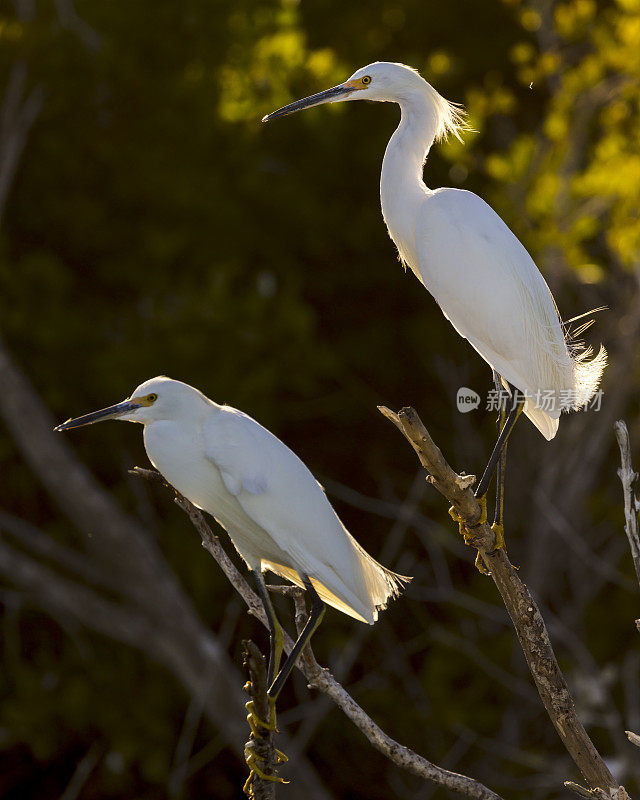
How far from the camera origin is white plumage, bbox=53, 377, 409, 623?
254 centimetres

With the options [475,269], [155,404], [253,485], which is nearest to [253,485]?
[253,485]

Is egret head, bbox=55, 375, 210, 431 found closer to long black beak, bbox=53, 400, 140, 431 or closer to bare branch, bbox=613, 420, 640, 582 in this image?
long black beak, bbox=53, 400, 140, 431

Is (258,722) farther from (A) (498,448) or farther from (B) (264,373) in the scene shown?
(B) (264,373)

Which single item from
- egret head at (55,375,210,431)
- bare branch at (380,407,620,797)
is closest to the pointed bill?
egret head at (55,375,210,431)

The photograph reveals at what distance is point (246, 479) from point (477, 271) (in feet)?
2.70

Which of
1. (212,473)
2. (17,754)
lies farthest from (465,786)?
(17,754)

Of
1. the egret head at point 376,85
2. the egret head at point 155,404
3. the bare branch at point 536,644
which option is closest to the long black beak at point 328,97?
the egret head at point 376,85

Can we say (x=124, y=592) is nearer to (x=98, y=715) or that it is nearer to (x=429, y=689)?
(x=98, y=715)

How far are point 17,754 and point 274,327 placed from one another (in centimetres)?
258

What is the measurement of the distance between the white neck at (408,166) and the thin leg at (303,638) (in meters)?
0.95

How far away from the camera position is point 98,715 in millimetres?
5422

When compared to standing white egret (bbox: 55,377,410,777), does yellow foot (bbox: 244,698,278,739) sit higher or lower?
lower

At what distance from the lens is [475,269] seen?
2.85m

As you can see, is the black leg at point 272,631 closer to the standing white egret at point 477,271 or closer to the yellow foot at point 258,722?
the yellow foot at point 258,722
